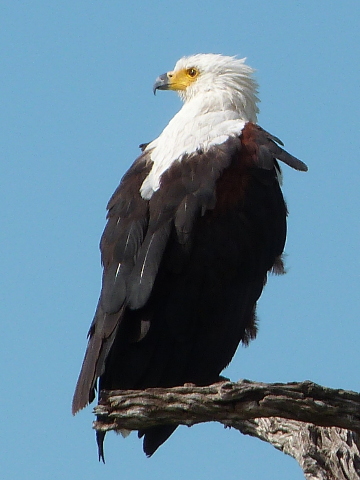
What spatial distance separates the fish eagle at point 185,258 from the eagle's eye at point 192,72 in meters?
1.28

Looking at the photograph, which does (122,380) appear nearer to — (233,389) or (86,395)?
(86,395)

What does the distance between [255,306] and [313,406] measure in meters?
2.76

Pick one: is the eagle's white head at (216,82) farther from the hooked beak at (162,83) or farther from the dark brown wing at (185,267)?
the dark brown wing at (185,267)

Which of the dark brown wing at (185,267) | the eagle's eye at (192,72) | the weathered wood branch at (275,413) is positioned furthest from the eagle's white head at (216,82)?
the weathered wood branch at (275,413)

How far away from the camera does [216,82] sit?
345 inches

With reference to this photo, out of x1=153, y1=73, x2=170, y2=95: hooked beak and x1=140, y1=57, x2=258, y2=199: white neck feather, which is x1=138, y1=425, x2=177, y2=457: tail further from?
x1=153, y1=73, x2=170, y2=95: hooked beak

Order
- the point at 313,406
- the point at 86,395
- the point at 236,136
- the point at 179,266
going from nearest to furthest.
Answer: the point at 313,406
the point at 86,395
the point at 179,266
the point at 236,136

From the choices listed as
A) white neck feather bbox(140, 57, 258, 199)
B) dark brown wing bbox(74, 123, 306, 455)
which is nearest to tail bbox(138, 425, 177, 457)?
dark brown wing bbox(74, 123, 306, 455)

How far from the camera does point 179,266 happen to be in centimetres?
695

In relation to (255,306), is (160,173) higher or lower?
higher

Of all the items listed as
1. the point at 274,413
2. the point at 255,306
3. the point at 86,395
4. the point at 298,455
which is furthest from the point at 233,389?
the point at 255,306

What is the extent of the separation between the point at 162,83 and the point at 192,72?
372 millimetres

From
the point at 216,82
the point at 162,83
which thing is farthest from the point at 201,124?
the point at 162,83

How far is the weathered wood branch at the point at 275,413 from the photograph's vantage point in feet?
16.9
